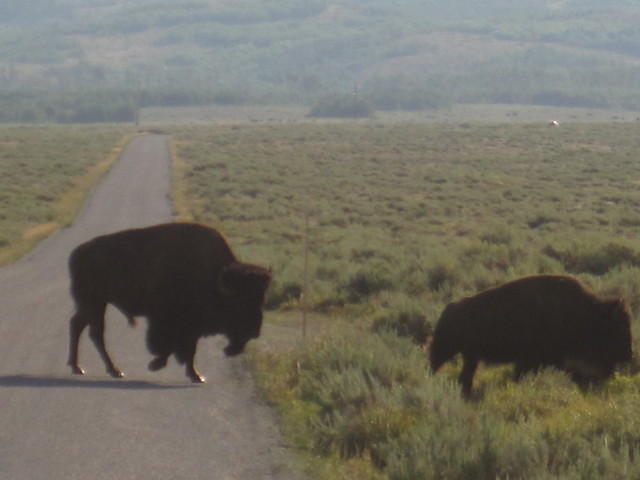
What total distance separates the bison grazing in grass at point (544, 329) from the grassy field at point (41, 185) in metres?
20.2

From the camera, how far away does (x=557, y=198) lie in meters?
46.8

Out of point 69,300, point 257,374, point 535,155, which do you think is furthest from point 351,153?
point 257,374

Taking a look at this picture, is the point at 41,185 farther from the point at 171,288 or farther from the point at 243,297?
the point at 243,297

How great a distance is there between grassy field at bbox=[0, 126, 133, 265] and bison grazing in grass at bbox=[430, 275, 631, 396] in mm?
20222

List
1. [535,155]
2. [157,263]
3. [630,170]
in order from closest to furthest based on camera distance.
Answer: [157,263], [630,170], [535,155]

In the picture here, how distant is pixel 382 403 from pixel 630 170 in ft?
192

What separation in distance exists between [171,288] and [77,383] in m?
1.43

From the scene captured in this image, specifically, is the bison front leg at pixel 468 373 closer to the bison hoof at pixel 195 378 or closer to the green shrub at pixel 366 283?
the bison hoof at pixel 195 378

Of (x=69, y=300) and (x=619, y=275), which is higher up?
(x=619, y=275)

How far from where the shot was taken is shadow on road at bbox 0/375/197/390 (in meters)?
11.2

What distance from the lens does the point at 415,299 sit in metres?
17.1

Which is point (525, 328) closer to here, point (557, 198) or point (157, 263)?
point (157, 263)

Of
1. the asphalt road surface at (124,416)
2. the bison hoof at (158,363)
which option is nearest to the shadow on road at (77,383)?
the asphalt road surface at (124,416)

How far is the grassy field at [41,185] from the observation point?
3488 centimetres
